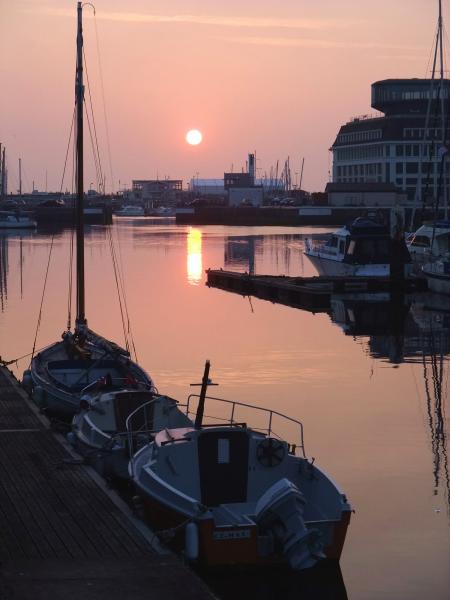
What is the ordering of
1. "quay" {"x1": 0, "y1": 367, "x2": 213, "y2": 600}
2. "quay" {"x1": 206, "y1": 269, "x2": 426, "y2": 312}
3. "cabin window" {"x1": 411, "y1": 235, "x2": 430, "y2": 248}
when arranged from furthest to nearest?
"cabin window" {"x1": 411, "y1": 235, "x2": 430, "y2": 248}
"quay" {"x1": 206, "y1": 269, "x2": 426, "y2": 312}
"quay" {"x1": 0, "y1": 367, "x2": 213, "y2": 600}

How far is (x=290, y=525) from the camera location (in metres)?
17.8

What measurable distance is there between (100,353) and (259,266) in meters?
66.0

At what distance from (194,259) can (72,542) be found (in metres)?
92.9

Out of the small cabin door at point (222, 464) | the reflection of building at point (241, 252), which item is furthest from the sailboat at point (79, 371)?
the reflection of building at point (241, 252)

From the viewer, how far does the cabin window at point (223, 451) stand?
1967 centimetres

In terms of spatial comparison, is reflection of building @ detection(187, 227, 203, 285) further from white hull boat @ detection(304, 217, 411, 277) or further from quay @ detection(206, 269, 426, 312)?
white hull boat @ detection(304, 217, 411, 277)

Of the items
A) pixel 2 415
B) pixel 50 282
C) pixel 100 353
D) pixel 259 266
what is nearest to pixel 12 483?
pixel 2 415

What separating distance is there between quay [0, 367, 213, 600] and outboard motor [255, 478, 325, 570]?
187cm

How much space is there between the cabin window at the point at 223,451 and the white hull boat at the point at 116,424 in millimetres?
2950

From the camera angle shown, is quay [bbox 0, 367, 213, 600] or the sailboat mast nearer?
quay [bbox 0, 367, 213, 600]

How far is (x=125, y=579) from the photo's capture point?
634 inches

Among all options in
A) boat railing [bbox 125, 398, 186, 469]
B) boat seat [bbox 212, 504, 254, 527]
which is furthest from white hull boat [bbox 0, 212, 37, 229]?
boat seat [bbox 212, 504, 254, 527]

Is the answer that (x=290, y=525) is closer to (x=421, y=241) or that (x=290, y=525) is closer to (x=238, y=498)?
(x=238, y=498)

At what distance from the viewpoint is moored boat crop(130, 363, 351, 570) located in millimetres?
17688
